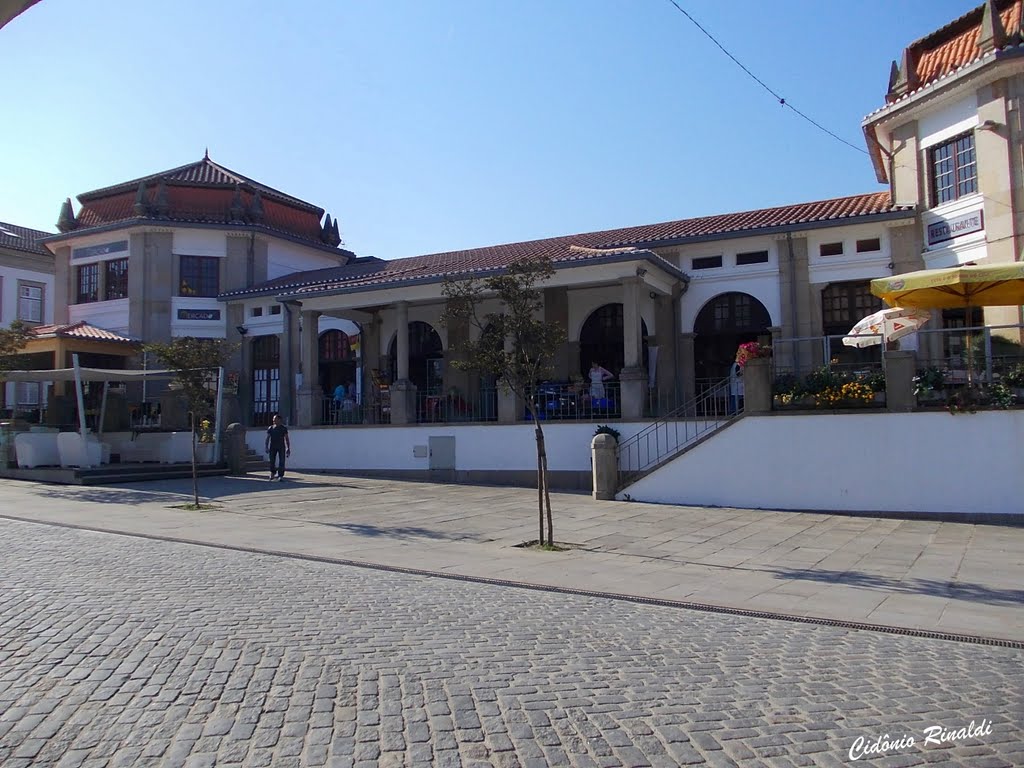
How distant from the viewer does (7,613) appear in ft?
22.4

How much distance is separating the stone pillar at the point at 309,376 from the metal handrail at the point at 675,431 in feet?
31.4

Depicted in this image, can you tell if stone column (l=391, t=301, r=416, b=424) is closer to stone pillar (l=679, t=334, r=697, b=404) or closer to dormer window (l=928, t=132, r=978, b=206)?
stone pillar (l=679, t=334, r=697, b=404)

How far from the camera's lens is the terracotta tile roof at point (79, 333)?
2555cm

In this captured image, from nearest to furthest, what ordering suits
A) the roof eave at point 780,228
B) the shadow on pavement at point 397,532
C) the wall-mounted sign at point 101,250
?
the shadow on pavement at point 397,532, the roof eave at point 780,228, the wall-mounted sign at point 101,250

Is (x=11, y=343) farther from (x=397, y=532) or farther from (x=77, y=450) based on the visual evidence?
(x=397, y=532)

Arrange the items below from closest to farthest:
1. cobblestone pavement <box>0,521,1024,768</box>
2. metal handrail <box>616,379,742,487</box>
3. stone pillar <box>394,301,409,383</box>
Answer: cobblestone pavement <box>0,521,1024,768</box>, metal handrail <box>616,379,742,487</box>, stone pillar <box>394,301,409,383</box>

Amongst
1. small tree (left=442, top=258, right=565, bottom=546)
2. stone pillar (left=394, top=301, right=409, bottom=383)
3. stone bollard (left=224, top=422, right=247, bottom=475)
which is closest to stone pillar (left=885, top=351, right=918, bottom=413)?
small tree (left=442, top=258, right=565, bottom=546)

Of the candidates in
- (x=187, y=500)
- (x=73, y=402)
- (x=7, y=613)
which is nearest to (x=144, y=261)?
(x=73, y=402)

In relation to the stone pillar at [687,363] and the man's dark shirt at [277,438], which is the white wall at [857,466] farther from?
the man's dark shirt at [277,438]

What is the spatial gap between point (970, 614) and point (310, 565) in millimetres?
6852

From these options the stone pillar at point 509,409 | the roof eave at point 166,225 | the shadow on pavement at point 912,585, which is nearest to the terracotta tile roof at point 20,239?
the roof eave at point 166,225

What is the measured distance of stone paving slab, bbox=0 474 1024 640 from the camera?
26.4ft

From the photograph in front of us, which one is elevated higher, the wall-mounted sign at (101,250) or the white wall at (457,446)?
the wall-mounted sign at (101,250)

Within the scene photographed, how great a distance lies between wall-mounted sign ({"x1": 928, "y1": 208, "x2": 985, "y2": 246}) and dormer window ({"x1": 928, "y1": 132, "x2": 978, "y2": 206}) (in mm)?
530
